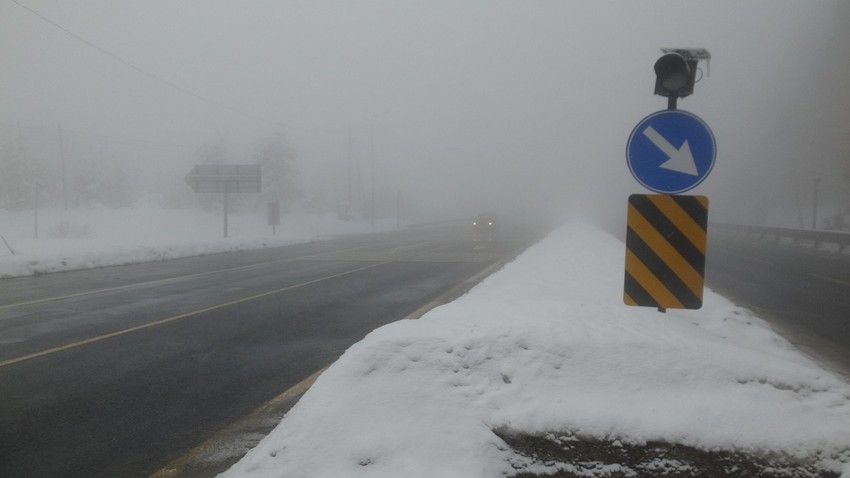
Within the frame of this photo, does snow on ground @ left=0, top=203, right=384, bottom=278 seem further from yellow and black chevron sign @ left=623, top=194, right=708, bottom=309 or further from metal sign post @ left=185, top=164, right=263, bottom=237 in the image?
yellow and black chevron sign @ left=623, top=194, right=708, bottom=309

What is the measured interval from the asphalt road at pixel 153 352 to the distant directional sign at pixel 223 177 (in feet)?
59.0

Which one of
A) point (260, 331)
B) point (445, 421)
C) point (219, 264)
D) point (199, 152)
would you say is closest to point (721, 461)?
point (445, 421)

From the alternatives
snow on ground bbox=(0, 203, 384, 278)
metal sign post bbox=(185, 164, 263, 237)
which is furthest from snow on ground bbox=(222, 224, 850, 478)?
metal sign post bbox=(185, 164, 263, 237)

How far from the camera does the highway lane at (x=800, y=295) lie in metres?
7.30

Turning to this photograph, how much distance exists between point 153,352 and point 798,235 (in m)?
32.5

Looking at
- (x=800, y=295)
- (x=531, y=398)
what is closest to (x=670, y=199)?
(x=531, y=398)

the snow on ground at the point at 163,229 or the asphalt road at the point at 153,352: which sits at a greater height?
the asphalt road at the point at 153,352

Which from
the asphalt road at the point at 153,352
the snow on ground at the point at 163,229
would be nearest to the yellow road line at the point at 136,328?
the asphalt road at the point at 153,352

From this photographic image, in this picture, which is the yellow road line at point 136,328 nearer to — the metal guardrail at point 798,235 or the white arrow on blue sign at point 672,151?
the white arrow on blue sign at point 672,151

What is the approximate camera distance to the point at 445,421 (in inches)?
128

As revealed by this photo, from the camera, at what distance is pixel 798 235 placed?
28844mm

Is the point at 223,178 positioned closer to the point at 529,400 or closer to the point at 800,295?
the point at 800,295

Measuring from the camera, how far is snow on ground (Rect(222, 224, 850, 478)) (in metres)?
2.97

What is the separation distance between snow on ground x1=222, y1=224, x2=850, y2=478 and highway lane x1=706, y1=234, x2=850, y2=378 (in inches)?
132
